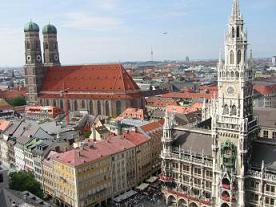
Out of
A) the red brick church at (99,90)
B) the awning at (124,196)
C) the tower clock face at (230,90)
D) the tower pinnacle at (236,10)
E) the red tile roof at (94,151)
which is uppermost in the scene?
the tower pinnacle at (236,10)

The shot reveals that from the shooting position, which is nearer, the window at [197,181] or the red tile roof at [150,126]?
the window at [197,181]

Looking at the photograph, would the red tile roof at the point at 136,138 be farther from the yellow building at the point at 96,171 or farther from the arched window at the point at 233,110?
the arched window at the point at 233,110

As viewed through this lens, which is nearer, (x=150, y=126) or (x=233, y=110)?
(x=233, y=110)

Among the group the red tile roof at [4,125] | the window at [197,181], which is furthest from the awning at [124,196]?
the red tile roof at [4,125]

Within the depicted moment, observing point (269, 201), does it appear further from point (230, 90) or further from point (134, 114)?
point (134, 114)

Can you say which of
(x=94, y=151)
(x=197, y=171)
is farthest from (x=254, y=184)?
(x=94, y=151)

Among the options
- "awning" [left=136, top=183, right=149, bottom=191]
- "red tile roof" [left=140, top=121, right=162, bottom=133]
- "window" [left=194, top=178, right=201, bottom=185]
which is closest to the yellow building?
"awning" [left=136, top=183, right=149, bottom=191]
